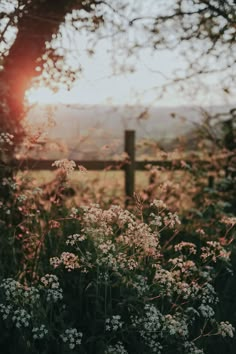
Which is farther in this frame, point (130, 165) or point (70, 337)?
point (130, 165)

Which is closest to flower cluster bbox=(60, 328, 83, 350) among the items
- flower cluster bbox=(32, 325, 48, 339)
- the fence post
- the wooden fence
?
flower cluster bbox=(32, 325, 48, 339)

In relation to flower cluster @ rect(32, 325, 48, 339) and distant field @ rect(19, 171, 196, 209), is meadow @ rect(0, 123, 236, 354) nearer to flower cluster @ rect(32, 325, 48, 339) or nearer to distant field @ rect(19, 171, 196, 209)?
flower cluster @ rect(32, 325, 48, 339)

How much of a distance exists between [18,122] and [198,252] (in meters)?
2.30

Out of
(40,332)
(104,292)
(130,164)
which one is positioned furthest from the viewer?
(130,164)

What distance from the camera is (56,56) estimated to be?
7133mm

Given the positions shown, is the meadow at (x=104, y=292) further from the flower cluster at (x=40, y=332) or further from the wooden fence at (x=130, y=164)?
the wooden fence at (x=130, y=164)

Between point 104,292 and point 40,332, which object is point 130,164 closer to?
point 104,292

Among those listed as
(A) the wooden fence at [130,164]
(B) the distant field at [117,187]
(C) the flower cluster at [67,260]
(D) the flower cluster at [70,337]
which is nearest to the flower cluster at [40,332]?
(D) the flower cluster at [70,337]

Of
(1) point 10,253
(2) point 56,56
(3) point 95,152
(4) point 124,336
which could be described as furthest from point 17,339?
(3) point 95,152

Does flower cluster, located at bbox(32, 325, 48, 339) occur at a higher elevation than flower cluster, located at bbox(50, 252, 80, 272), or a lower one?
lower

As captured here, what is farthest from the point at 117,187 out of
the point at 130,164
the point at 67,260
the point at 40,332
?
the point at 40,332

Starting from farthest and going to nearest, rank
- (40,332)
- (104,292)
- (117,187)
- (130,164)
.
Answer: (130,164) → (117,187) → (104,292) → (40,332)

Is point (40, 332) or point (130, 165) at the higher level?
point (130, 165)

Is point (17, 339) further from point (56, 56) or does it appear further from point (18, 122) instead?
point (56, 56)
